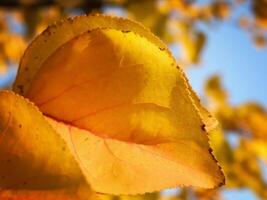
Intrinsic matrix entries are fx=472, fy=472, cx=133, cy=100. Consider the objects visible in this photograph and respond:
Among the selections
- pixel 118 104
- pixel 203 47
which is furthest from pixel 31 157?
pixel 203 47

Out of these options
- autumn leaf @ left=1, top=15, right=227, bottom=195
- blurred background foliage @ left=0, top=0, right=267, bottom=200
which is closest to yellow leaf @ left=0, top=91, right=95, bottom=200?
autumn leaf @ left=1, top=15, right=227, bottom=195

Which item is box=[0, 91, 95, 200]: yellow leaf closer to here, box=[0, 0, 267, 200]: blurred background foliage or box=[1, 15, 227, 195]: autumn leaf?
box=[1, 15, 227, 195]: autumn leaf

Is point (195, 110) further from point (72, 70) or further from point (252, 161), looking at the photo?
point (252, 161)

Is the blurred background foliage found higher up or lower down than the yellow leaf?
higher up

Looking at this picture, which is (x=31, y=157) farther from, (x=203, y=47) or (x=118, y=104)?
(x=203, y=47)

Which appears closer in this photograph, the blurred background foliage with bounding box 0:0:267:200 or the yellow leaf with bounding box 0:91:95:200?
the yellow leaf with bounding box 0:91:95:200

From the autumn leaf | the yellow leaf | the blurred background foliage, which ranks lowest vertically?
the yellow leaf

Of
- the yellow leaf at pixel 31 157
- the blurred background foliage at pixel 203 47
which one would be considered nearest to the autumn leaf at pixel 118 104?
the yellow leaf at pixel 31 157
